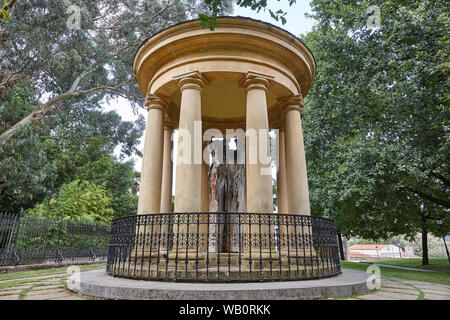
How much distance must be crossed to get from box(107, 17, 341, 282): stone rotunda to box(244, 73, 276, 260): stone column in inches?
0.9

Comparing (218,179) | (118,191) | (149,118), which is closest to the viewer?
(149,118)

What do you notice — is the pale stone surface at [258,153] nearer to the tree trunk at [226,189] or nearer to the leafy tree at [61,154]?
the tree trunk at [226,189]

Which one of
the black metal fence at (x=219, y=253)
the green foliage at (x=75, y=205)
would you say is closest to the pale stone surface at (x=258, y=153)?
the black metal fence at (x=219, y=253)

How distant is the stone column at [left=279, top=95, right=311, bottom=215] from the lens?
7812 millimetres

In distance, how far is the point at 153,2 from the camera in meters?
20.2

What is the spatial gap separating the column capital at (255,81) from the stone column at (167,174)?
3.94 metres

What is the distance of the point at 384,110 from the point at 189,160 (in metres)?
9.84

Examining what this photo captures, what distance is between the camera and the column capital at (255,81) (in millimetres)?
7105

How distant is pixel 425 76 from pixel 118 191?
28322 millimetres

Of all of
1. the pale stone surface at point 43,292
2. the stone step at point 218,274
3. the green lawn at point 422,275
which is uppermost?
the stone step at point 218,274

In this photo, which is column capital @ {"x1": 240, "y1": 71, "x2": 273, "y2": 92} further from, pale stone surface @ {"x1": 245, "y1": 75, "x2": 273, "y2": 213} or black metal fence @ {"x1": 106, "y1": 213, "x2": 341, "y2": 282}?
black metal fence @ {"x1": 106, "y1": 213, "x2": 341, "y2": 282}
